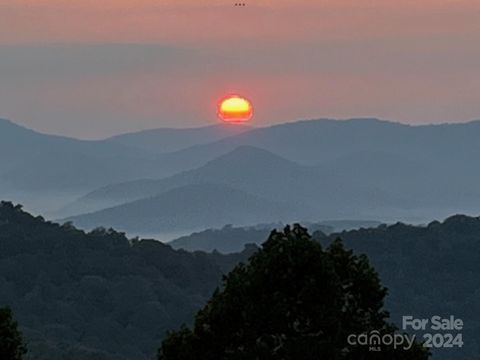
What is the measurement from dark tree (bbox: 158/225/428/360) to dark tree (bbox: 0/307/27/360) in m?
3.93

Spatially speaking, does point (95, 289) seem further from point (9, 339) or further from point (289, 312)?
point (9, 339)

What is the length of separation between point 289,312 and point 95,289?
144 m

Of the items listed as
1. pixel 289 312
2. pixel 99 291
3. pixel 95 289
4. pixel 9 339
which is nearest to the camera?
pixel 9 339

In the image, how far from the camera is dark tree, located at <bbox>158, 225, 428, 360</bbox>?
36.0m

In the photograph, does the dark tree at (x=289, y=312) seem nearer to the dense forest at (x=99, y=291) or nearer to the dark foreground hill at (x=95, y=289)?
the dense forest at (x=99, y=291)

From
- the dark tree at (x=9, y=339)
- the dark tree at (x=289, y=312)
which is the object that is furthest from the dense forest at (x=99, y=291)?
the dark tree at (x=9, y=339)

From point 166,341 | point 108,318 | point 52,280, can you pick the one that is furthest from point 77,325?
point 166,341

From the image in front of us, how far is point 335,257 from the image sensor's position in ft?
125

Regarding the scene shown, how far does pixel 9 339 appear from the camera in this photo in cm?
3522

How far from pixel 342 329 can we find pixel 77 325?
5229 inches

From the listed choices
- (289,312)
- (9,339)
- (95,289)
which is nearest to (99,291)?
(95,289)

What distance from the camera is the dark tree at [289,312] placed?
1416 inches

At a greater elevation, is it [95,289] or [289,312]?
[95,289]

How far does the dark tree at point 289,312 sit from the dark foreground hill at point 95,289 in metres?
107
